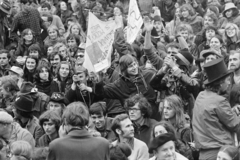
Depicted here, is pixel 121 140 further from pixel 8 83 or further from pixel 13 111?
pixel 8 83

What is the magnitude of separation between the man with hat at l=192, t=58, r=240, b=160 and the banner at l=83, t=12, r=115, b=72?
2.76m

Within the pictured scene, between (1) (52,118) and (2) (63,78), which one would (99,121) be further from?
(2) (63,78)

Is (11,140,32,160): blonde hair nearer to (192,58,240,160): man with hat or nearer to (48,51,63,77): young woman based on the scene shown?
(192,58,240,160): man with hat

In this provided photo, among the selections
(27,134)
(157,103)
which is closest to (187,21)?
(157,103)

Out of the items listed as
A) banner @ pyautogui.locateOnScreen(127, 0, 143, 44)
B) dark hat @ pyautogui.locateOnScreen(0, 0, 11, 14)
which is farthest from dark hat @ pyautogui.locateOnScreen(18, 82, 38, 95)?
dark hat @ pyautogui.locateOnScreen(0, 0, 11, 14)

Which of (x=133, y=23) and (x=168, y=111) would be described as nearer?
(x=168, y=111)

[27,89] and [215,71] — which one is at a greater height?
[215,71]

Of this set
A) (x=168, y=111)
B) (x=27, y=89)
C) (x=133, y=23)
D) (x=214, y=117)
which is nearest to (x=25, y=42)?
(x=133, y=23)

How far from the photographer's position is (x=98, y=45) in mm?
11633

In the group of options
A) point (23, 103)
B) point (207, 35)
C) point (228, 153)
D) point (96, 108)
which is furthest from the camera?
point (207, 35)

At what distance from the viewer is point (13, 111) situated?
11258mm

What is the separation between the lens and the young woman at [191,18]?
55.8 ft

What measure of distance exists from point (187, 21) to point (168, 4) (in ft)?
7.75

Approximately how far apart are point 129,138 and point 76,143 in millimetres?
2051
